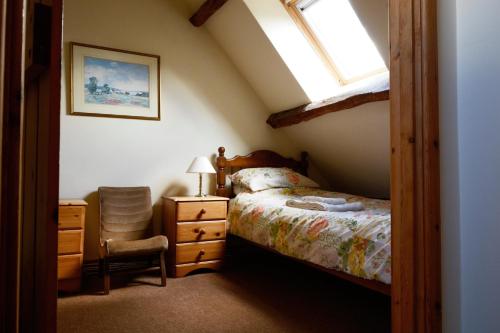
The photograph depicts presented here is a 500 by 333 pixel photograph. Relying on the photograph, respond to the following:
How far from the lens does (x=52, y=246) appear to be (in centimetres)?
60

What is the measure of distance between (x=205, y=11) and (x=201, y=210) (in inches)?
71.0

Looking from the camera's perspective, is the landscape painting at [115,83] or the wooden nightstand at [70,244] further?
the landscape painting at [115,83]

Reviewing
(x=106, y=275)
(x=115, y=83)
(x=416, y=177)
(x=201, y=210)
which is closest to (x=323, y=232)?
(x=416, y=177)

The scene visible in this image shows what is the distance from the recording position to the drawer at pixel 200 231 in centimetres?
288

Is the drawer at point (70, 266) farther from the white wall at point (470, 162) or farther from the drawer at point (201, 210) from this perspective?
the white wall at point (470, 162)

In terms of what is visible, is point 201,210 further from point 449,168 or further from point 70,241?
point 449,168

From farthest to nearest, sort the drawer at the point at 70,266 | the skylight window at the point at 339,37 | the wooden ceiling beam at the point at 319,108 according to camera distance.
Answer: the skylight window at the point at 339,37
the wooden ceiling beam at the point at 319,108
the drawer at the point at 70,266

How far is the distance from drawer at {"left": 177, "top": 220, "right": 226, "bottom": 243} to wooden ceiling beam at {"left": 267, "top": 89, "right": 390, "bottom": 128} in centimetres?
123

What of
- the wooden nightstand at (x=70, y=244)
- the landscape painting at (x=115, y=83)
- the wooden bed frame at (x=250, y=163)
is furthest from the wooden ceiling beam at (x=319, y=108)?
the wooden nightstand at (x=70, y=244)

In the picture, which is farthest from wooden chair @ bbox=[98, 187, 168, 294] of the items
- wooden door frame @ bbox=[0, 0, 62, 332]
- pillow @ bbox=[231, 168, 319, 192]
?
wooden door frame @ bbox=[0, 0, 62, 332]

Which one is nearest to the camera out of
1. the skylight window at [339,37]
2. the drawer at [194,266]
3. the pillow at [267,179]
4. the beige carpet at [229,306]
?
the beige carpet at [229,306]

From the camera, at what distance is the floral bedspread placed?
67.1 inches

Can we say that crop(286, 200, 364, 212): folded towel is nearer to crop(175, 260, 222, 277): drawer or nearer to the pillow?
the pillow

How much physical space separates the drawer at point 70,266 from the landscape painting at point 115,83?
51.2 inches
